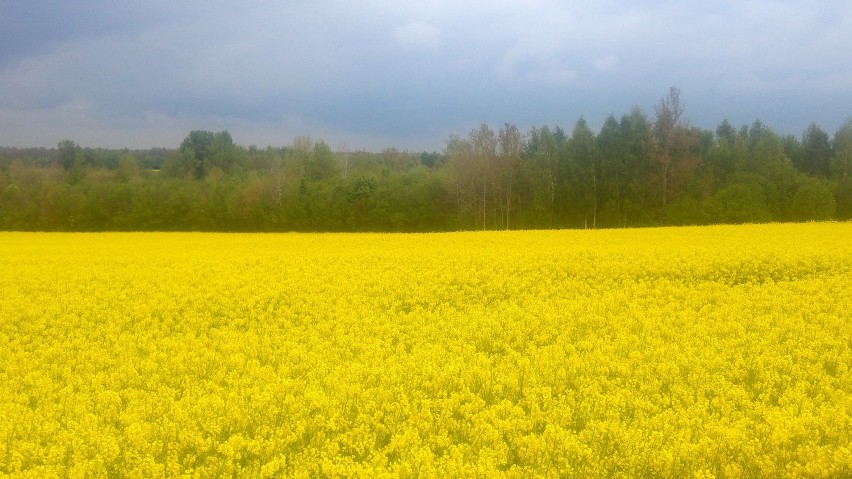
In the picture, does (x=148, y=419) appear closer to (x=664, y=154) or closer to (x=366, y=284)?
(x=366, y=284)

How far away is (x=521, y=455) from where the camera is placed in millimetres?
6012

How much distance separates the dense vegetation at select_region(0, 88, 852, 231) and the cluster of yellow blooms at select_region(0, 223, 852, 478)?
3664 centimetres

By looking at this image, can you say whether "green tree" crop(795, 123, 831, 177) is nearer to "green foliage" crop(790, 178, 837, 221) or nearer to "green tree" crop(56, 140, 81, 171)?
"green foliage" crop(790, 178, 837, 221)

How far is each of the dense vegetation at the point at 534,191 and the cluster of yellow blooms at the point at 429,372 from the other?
36.6m

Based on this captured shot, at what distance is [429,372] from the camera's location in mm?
8289

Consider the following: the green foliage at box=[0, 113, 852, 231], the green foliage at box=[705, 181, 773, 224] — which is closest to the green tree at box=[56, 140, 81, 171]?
the green foliage at box=[0, 113, 852, 231]

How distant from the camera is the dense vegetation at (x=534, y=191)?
2062 inches

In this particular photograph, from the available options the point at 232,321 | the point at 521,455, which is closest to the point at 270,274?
the point at 232,321

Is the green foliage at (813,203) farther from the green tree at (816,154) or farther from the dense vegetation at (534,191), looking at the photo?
the green tree at (816,154)

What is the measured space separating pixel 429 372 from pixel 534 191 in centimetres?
5104

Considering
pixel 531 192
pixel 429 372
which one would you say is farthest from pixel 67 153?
pixel 429 372

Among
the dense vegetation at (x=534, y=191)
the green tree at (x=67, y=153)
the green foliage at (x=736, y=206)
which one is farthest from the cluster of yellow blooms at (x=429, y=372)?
the green tree at (x=67, y=153)

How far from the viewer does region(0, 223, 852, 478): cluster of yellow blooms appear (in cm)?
597

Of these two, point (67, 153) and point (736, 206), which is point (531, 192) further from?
point (67, 153)
